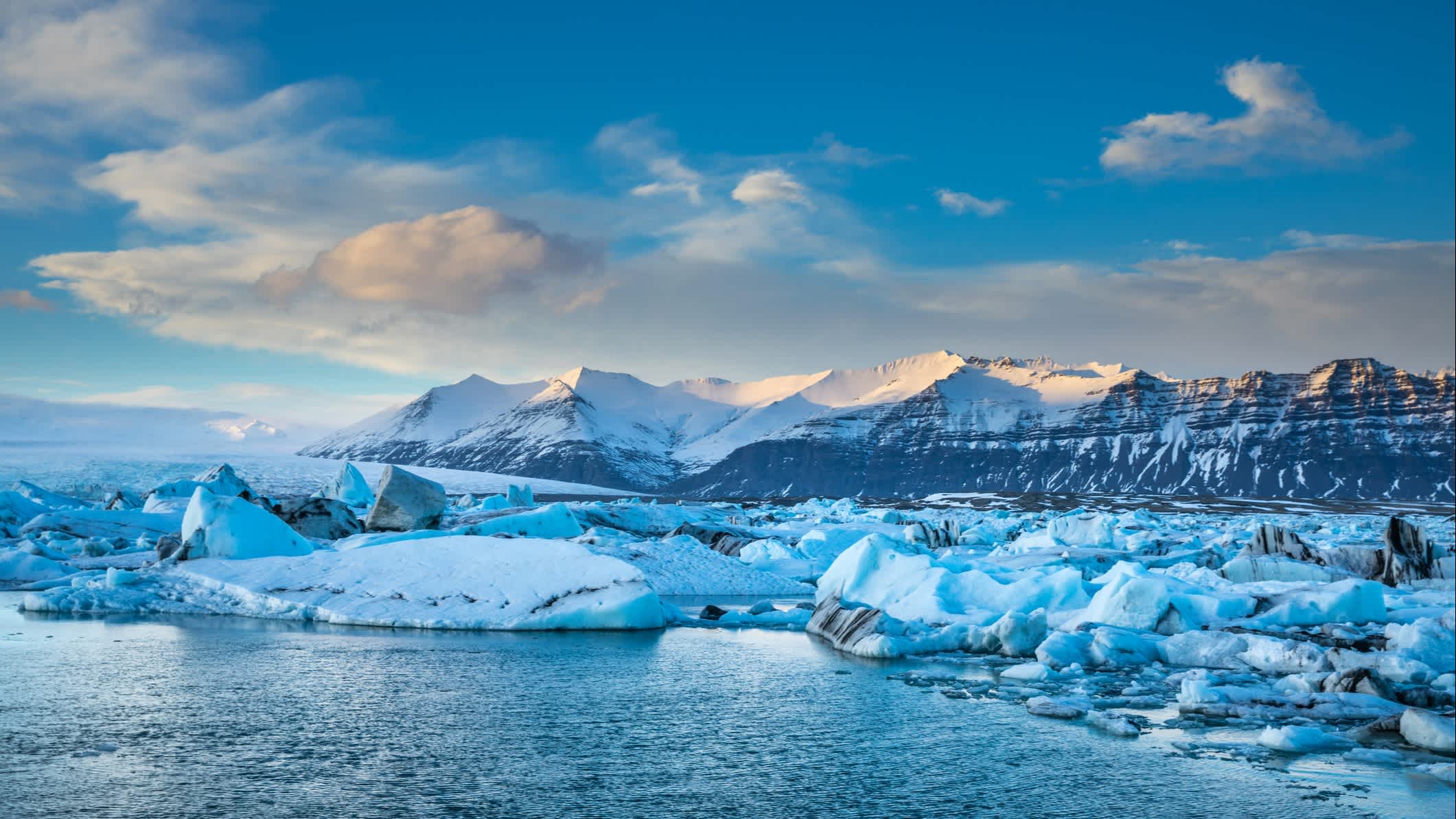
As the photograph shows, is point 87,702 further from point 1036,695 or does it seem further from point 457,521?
point 457,521

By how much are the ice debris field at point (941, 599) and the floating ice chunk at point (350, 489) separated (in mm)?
9867

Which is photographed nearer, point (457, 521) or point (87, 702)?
point (87, 702)

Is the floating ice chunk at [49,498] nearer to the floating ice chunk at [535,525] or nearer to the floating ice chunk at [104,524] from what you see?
the floating ice chunk at [104,524]

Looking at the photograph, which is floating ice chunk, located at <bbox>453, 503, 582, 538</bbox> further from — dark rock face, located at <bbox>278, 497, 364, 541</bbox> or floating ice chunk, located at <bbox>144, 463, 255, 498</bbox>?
floating ice chunk, located at <bbox>144, 463, 255, 498</bbox>

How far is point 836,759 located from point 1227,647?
8.83m

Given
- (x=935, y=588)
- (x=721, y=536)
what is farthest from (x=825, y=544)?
(x=935, y=588)

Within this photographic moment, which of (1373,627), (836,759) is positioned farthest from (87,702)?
(1373,627)

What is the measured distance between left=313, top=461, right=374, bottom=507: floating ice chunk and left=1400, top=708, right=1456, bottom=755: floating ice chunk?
1648 inches

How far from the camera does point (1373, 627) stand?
59.6 feet

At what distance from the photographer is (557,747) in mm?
10727

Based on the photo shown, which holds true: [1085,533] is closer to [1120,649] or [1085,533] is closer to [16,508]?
[1120,649]

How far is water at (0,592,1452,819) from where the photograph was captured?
8.79 m

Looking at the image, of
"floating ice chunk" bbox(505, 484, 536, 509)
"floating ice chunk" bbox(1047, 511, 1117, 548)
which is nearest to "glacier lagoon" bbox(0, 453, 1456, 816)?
"floating ice chunk" bbox(1047, 511, 1117, 548)

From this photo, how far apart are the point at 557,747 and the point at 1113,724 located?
248 inches
